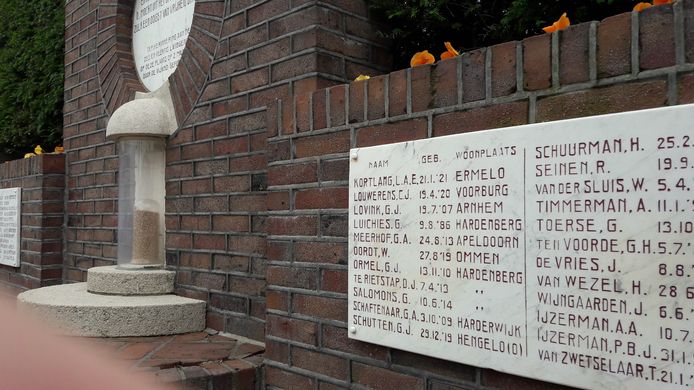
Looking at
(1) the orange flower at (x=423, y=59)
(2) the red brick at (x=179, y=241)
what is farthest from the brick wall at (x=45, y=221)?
(1) the orange flower at (x=423, y=59)

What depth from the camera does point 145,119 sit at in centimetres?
378

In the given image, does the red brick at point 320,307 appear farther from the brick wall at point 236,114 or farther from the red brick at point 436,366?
the brick wall at point 236,114

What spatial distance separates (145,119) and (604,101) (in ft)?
9.50

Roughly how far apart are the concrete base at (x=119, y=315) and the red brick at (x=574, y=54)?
7.98 ft

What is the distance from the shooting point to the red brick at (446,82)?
2.00 metres

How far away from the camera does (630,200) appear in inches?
59.6

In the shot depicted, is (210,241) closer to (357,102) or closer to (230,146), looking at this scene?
(230,146)

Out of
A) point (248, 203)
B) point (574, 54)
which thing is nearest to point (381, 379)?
point (574, 54)

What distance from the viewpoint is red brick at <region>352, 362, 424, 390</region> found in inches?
80.6

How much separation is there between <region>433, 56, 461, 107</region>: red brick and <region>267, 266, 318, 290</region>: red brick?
2.84 ft

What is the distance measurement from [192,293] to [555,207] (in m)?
2.49

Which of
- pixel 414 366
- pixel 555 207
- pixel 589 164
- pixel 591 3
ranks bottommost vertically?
pixel 414 366

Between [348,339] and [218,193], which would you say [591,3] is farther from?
[218,193]

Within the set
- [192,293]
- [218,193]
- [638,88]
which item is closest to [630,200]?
[638,88]
